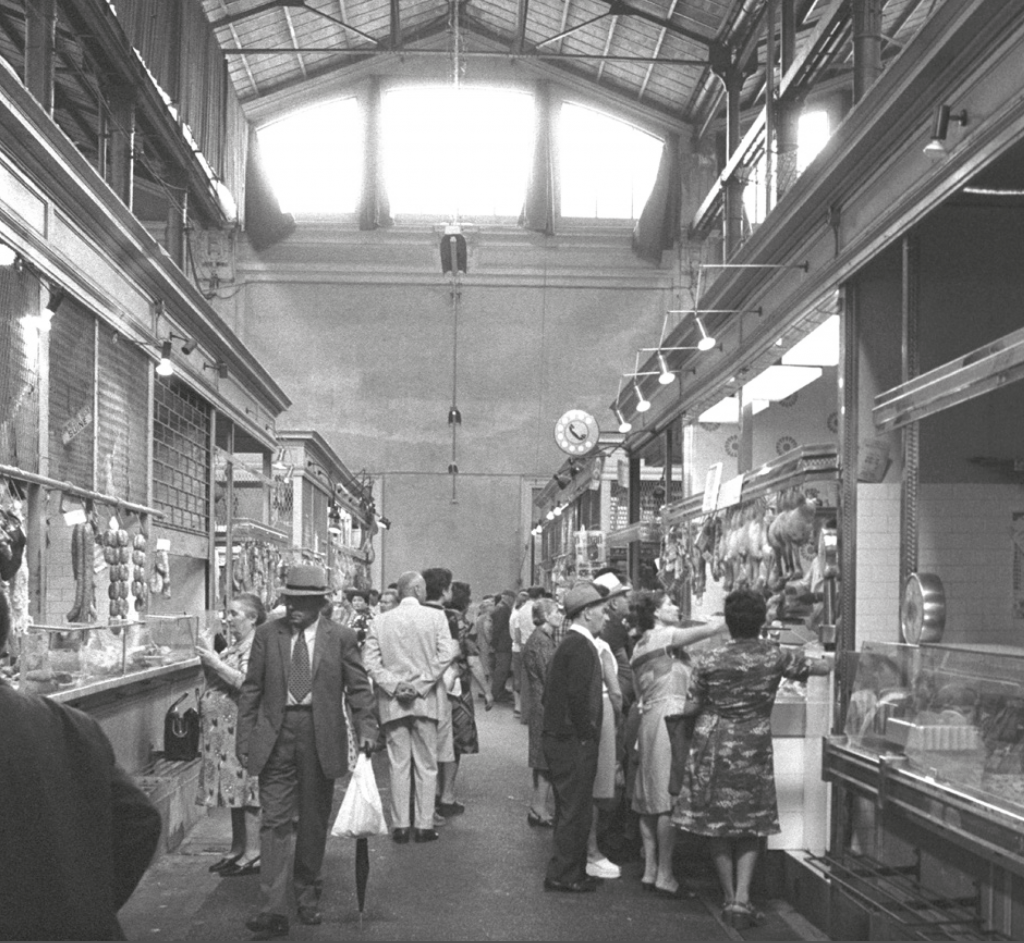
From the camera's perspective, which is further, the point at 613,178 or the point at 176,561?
the point at 613,178

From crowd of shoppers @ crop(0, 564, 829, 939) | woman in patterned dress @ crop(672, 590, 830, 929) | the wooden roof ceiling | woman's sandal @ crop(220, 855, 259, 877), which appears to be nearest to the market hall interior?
the wooden roof ceiling

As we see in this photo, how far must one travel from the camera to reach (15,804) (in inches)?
105

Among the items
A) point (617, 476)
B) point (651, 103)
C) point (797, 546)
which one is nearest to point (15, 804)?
point (797, 546)

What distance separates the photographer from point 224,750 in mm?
7797

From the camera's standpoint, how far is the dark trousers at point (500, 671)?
19.2 meters

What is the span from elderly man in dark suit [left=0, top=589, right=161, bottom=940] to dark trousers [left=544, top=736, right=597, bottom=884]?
4707mm

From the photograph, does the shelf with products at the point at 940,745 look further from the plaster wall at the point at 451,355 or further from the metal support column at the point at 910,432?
the plaster wall at the point at 451,355

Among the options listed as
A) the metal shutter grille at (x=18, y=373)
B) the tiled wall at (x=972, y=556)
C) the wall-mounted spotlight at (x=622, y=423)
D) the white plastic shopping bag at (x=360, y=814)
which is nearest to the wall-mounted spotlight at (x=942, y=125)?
the tiled wall at (x=972, y=556)

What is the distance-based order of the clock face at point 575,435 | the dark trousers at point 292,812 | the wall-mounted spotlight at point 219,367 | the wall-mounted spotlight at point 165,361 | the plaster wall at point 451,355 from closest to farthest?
the dark trousers at point 292,812 < the wall-mounted spotlight at point 165,361 < the wall-mounted spotlight at point 219,367 < the clock face at point 575,435 < the plaster wall at point 451,355

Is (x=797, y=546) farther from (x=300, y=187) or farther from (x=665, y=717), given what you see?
(x=300, y=187)

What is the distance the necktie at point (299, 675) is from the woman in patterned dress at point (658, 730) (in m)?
1.93

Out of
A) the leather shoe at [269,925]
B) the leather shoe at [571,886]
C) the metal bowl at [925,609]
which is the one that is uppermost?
the metal bowl at [925,609]

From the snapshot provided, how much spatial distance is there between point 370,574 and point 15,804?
27.9m

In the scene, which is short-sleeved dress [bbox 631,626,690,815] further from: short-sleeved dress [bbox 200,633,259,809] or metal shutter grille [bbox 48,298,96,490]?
metal shutter grille [bbox 48,298,96,490]
